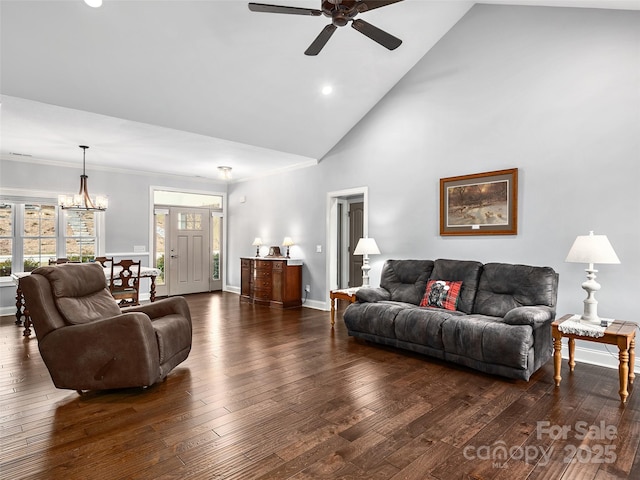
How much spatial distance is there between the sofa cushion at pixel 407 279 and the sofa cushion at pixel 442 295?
0.54ft

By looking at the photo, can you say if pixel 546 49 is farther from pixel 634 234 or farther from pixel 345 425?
pixel 345 425

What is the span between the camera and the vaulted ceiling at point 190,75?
10.9ft

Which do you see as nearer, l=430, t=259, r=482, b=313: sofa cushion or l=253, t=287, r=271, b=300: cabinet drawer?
l=430, t=259, r=482, b=313: sofa cushion

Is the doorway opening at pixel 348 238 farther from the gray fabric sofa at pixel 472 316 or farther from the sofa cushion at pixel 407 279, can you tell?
the gray fabric sofa at pixel 472 316

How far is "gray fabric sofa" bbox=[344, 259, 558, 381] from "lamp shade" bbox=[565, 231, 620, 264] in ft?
1.78

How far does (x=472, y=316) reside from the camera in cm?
373

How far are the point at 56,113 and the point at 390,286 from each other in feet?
14.7

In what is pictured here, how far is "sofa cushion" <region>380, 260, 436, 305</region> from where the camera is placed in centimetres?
450

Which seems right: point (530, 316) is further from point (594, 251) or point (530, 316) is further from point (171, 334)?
point (171, 334)

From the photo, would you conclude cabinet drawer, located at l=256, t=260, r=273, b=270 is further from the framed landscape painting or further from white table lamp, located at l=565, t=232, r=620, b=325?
white table lamp, located at l=565, t=232, r=620, b=325

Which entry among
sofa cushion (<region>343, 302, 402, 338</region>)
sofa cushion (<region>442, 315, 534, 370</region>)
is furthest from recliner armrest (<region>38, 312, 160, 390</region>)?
sofa cushion (<region>442, 315, 534, 370</region>)

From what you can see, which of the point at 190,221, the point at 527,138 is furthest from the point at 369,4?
the point at 190,221

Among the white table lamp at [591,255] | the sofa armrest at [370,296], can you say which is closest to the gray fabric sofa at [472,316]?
the sofa armrest at [370,296]

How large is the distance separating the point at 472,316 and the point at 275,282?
377 cm
